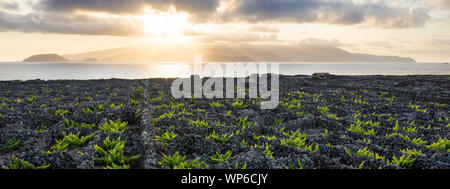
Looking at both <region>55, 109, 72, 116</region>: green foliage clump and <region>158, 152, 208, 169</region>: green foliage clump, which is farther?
<region>55, 109, 72, 116</region>: green foliage clump

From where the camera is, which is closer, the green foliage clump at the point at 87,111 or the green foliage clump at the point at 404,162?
the green foliage clump at the point at 404,162

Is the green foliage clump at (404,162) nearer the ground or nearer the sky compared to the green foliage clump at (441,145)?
nearer the ground

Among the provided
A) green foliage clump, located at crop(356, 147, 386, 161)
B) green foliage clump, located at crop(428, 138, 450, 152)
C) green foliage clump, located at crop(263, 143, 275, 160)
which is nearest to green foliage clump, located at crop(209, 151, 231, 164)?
green foliage clump, located at crop(263, 143, 275, 160)

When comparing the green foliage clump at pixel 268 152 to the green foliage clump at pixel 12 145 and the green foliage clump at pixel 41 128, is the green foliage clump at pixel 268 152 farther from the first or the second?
the green foliage clump at pixel 41 128

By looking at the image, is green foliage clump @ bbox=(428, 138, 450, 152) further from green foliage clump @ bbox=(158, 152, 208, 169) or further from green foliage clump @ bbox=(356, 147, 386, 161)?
green foliage clump @ bbox=(158, 152, 208, 169)

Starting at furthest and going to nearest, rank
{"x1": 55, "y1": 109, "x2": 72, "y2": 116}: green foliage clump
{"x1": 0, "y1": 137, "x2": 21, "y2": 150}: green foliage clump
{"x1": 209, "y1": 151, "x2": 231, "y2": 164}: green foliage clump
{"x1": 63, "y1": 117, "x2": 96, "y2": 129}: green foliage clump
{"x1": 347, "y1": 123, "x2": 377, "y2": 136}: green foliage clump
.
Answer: {"x1": 55, "y1": 109, "x2": 72, "y2": 116}: green foliage clump
{"x1": 63, "y1": 117, "x2": 96, "y2": 129}: green foliage clump
{"x1": 347, "y1": 123, "x2": 377, "y2": 136}: green foliage clump
{"x1": 0, "y1": 137, "x2": 21, "y2": 150}: green foliage clump
{"x1": 209, "y1": 151, "x2": 231, "y2": 164}: green foliage clump

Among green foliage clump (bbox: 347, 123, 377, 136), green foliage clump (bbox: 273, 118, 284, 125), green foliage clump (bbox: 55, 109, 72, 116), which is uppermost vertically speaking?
green foliage clump (bbox: 55, 109, 72, 116)

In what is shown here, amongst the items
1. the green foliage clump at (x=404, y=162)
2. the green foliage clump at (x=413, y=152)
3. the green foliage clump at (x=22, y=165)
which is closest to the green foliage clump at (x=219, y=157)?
the green foliage clump at (x=22, y=165)

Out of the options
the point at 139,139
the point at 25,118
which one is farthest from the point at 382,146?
the point at 25,118

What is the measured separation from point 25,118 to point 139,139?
6.53 m

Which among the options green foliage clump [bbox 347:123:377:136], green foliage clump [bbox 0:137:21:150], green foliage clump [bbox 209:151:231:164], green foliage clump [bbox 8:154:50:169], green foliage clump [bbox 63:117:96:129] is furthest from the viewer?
green foliage clump [bbox 63:117:96:129]
